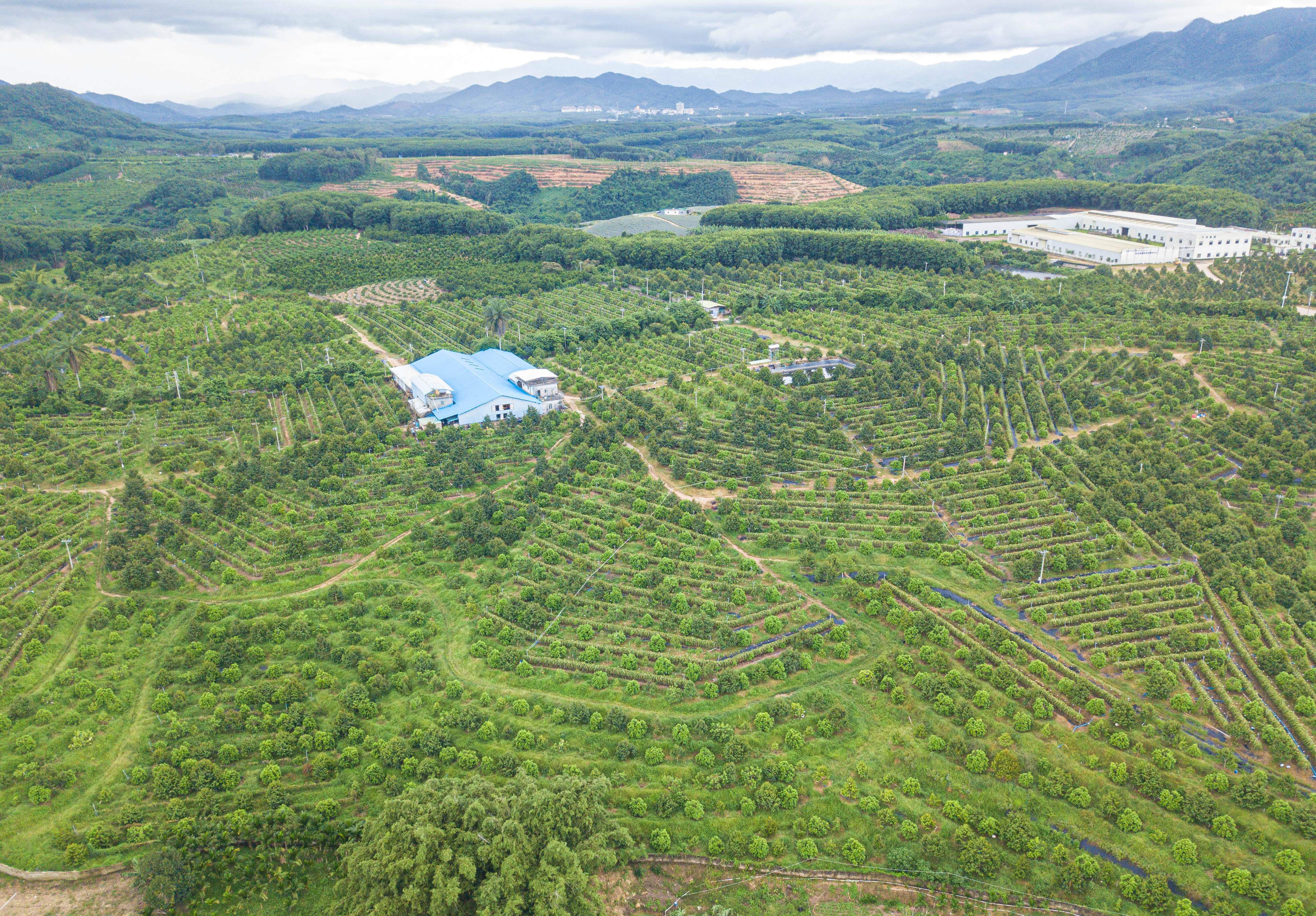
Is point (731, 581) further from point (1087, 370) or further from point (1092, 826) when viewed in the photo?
point (1087, 370)

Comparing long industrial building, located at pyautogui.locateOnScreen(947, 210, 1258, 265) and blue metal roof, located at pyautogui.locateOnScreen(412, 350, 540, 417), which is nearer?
blue metal roof, located at pyautogui.locateOnScreen(412, 350, 540, 417)

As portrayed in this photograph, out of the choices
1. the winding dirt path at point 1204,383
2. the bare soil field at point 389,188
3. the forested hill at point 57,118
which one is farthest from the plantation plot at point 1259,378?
the forested hill at point 57,118

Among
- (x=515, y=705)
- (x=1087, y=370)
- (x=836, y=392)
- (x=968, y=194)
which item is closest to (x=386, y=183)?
(x=968, y=194)

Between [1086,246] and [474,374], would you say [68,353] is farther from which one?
[1086,246]

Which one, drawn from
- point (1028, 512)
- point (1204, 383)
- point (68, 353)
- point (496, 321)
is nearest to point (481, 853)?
point (1028, 512)

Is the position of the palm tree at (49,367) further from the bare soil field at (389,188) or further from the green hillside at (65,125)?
the green hillside at (65,125)

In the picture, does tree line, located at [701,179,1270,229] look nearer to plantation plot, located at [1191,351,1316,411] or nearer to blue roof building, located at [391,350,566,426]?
plantation plot, located at [1191,351,1316,411]

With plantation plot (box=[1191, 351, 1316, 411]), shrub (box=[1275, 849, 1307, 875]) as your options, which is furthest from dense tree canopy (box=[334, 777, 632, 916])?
plantation plot (box=[1191, 351, 1316, 411])
